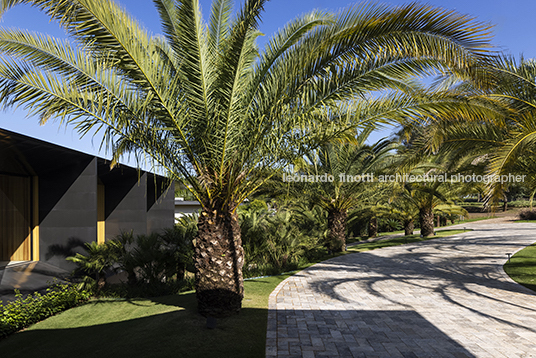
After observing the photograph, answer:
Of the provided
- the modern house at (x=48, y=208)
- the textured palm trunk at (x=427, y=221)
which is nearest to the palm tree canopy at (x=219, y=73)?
the modern house at (x=48, y=208)

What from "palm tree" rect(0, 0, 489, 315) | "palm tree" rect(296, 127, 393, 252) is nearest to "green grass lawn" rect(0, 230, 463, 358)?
"palm tree" rect(0, 0, 489, 315)

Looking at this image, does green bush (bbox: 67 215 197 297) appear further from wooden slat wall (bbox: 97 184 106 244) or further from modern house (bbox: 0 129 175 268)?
wooden slat wall (bbox: 97 184 106 244)

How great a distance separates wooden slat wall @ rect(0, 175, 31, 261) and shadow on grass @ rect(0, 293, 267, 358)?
11.0 ft

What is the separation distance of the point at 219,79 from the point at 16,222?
797cm

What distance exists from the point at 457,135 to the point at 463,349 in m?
5.85

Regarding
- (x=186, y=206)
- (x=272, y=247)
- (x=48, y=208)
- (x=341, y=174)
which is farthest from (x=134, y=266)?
(x=186, y=206)

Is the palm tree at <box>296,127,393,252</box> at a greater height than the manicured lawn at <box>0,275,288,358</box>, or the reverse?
the palm tree at <box>296,127,393,252</box>

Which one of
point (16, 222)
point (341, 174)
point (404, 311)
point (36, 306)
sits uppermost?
point (341, 174)

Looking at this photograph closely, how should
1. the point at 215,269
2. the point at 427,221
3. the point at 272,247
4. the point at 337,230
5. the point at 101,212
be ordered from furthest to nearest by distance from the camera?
the point at 427,221
the point at 337,230
the point at 101,212
the point at 272,247
the point at 215,269

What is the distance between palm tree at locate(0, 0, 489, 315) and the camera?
16.2 feet

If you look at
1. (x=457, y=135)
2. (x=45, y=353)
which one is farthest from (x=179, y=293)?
(x=457, y=135)

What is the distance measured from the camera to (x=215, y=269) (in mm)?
5984

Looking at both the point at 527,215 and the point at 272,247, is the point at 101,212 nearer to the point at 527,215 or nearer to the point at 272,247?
the point at 272,247

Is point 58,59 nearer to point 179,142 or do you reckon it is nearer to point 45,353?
point 179,142
